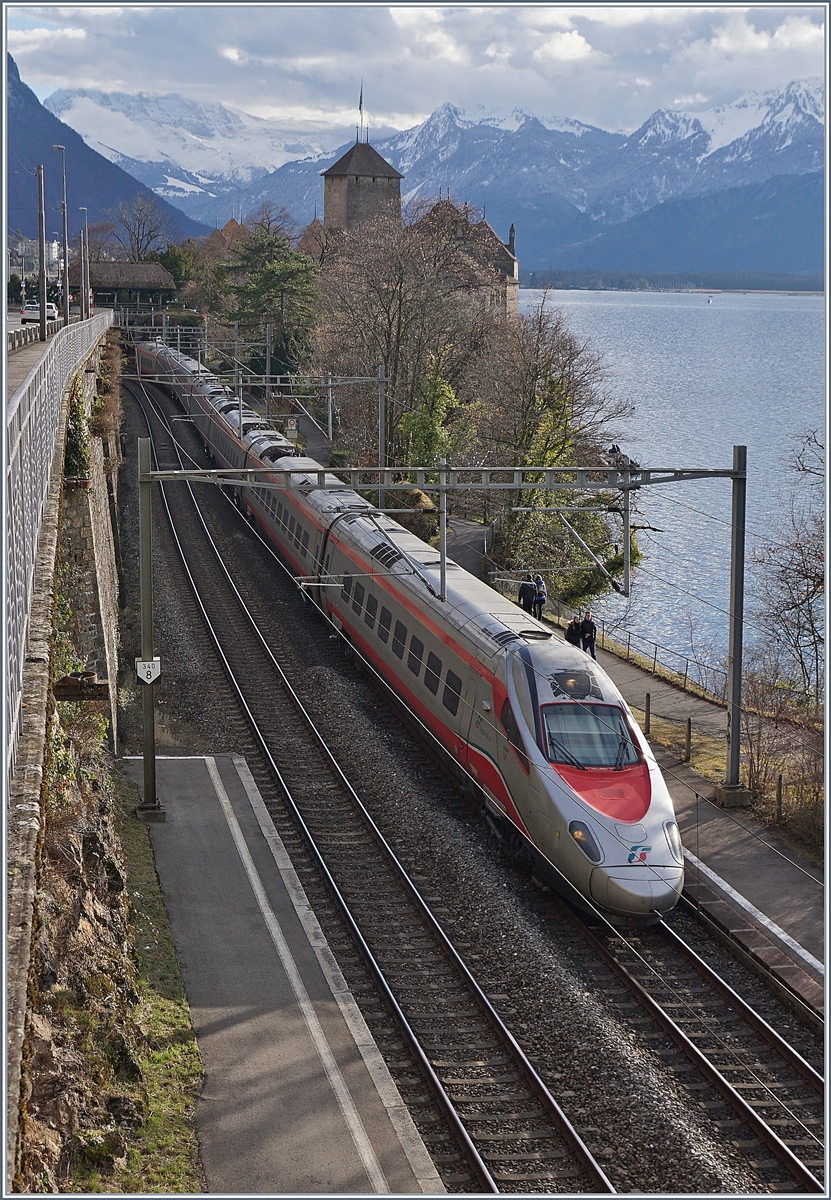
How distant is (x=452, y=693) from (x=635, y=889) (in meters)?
5.50

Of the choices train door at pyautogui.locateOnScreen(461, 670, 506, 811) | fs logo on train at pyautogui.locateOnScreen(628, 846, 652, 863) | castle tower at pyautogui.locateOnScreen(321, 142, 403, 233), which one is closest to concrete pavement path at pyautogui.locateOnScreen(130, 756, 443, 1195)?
train door at pyautogui.locateOnScreen(461, 670, 506, 811)

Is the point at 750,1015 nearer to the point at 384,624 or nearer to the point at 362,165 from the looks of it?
the point at 384,624

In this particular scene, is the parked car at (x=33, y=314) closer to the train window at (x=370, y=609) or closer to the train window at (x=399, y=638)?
the train window at (x=370, y=609)

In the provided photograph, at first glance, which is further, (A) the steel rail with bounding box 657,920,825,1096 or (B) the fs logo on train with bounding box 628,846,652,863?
(B) the fs logo on train with bounding box 628,846,652,863

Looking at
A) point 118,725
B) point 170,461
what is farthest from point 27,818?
point 170,461

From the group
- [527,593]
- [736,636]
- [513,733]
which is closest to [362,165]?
[527,593]

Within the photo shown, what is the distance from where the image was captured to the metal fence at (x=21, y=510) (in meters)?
7.72

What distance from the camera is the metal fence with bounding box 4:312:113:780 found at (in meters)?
7.72

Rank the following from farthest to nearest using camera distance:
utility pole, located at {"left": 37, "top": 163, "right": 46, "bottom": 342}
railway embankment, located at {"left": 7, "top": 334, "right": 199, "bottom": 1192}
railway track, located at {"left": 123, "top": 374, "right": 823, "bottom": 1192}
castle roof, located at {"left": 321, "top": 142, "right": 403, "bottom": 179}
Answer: castle roof, located at {"left": 321, "top": 142, "right": 403, "bottom": 179} < utility pole, located at {"left": 37, "top": 163, "right": 46, "bottom": 342} < railway track, located at {"left": 123, "top": 374, "right": 823, "bottom": 1192} < railway embankment, located at {"left": 7, "top": 334, "right": 199, "bottom": 1192}

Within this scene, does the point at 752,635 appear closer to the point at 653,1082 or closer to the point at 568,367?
the point at 568,367

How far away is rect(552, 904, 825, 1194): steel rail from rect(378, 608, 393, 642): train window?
847 cm

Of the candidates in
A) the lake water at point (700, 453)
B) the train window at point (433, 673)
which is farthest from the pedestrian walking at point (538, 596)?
the train window at point (433, 673)

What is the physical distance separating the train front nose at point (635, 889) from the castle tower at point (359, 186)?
307 ft

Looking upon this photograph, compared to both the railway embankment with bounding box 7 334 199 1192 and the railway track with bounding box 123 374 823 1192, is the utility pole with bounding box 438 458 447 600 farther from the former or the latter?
the railway embankment with bounding box 7 334 199 1192
